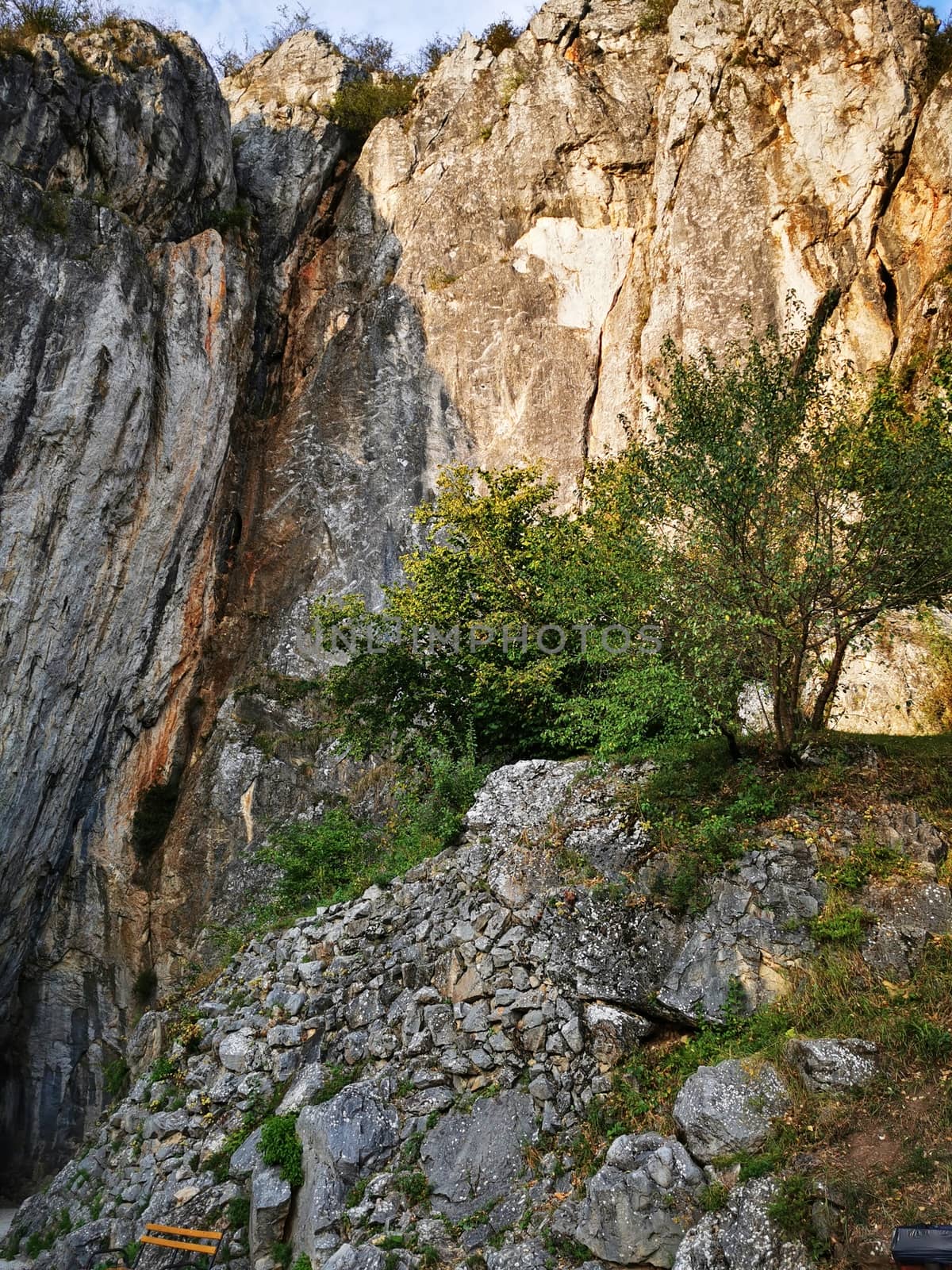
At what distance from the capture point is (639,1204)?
231 inches

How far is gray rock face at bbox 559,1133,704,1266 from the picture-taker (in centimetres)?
571

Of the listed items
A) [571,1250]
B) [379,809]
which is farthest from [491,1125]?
[379,809]

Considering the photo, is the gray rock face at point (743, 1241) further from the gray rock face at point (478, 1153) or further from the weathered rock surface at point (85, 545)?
the weathered rock surface at point (85, 545)

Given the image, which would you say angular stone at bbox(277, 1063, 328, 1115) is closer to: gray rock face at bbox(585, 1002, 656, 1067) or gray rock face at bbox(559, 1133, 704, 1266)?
gray rock face at bbox(585, 1002, 656, 1067)

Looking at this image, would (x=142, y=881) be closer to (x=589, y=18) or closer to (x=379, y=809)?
(x=379, y=809)

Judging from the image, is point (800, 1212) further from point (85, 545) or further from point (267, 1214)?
point (85, 545)

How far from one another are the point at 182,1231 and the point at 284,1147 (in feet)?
3.45

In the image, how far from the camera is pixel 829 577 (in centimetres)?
843

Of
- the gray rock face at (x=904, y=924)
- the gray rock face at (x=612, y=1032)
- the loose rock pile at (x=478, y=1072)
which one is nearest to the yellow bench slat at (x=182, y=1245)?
the loose rock pile at (x=478, y=1072)

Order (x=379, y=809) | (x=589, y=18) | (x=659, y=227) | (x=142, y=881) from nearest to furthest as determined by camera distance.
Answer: (x=379, y=809), (x=142, y=881), (x=659, y=227), (x=589, y=18)

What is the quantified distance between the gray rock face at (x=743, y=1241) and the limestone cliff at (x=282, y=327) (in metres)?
13.2

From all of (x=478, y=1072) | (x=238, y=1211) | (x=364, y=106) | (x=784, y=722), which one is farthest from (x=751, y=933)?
(x=364, y=106)

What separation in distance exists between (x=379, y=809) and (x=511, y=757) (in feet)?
15.0

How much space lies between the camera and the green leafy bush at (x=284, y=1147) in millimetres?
7500
